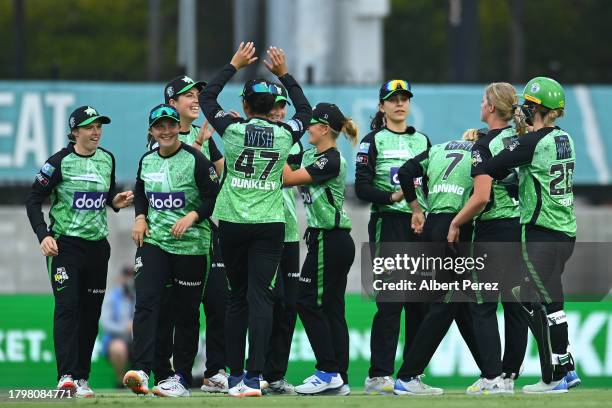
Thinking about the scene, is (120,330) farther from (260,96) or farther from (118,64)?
(118,64)

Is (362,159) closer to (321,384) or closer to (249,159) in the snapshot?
(249,159)

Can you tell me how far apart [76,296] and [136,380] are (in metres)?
1.00

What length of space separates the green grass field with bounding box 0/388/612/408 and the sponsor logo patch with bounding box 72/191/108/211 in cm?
141

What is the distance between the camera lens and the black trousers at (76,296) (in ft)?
33.0

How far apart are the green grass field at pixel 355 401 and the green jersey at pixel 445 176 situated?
4.55 feet

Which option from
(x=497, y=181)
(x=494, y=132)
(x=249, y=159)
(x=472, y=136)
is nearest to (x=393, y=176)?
(x=472, y=136)

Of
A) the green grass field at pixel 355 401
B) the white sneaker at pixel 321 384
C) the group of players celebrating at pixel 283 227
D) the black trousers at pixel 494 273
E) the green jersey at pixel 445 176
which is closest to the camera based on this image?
the green grass field at pixel 355 401

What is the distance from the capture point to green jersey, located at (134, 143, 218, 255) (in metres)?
9.84

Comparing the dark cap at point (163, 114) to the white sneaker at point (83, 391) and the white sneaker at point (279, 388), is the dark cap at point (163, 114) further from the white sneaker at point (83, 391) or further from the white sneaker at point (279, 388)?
the white sneaker at point (279, 388)

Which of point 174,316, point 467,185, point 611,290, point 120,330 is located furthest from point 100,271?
point 611,290

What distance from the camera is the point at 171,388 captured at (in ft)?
32.7

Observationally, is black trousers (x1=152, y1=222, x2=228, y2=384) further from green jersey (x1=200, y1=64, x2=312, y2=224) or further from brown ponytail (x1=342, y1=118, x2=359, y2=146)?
brown ponytail (x1=342, y1=118, x2=359, y2=146)

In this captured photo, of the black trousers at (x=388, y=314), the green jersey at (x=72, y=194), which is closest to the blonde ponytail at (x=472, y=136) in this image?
the black trousers at (x=388, y=314)

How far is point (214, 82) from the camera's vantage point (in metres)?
9.59
